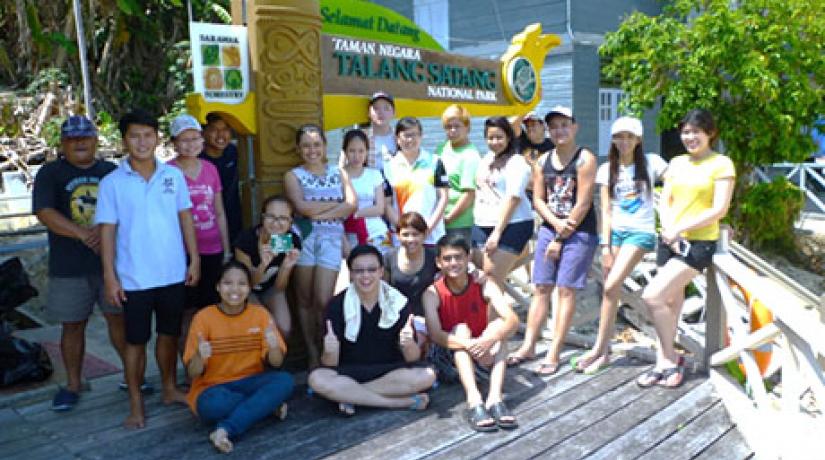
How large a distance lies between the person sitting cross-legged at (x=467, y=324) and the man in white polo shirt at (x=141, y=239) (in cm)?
141

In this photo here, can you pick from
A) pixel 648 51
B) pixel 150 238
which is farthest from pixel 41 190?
pixel 648 51

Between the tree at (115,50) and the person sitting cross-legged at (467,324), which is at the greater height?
the tree at (115,50)

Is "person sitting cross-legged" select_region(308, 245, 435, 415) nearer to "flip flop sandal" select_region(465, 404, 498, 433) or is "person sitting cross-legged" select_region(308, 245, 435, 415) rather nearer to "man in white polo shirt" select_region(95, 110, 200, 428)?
"flip flop sandal" select_region(465, 404, 498, 433)

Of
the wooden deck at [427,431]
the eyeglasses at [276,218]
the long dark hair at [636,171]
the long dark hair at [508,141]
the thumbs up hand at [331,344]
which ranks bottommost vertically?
the wooden deck at [427,431]

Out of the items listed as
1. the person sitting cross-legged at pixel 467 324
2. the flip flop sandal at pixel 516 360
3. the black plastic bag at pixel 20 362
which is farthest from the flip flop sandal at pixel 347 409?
the black plastic bag at pixel 20 362

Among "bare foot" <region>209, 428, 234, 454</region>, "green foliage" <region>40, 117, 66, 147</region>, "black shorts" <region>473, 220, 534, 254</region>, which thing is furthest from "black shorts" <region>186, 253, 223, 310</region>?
"green foliage" <region>40, 117, 66, 147</region>

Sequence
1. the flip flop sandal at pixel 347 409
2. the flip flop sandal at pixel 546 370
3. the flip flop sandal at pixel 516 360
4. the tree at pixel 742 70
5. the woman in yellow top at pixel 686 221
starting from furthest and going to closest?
the tree at pixel 742 70, the flip flop sandal at pixel 516 360, the flip flop sandal at pixel 546 370, the woman in yellow top at pixel 686 221, the flip flop sandal at pixel 347 409

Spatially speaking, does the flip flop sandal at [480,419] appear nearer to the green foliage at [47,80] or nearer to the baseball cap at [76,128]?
the baseball cap at [76,128]

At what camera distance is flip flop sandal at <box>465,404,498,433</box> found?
3551 mm

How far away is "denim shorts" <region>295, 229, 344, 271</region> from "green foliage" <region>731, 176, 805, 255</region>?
757cm

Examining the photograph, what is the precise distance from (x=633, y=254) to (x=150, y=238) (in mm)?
2796

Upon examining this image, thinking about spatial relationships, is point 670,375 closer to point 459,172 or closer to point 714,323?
point 714,323

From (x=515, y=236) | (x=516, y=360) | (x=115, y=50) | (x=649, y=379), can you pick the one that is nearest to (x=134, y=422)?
(x=516, y=360)

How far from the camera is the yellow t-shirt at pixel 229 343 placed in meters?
3.63
